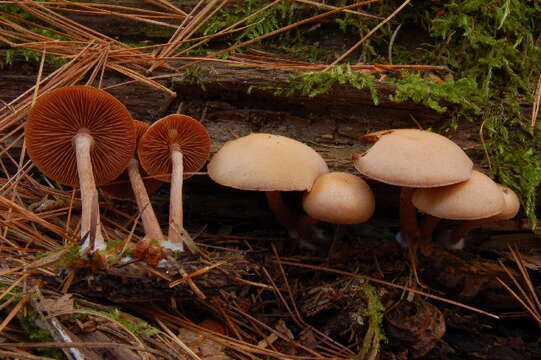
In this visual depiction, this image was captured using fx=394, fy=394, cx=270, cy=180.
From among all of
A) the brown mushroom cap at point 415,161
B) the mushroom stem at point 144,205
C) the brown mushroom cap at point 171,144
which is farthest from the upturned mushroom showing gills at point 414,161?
the mushroom stem at point 144,205

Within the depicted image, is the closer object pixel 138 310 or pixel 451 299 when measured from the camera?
pixel 138 310

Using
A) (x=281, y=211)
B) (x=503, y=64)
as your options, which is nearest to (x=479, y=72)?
(x=503, y=64)

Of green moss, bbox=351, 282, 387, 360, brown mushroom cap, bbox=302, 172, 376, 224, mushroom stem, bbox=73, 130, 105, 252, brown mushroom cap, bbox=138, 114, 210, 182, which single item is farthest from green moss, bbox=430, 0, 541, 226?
mushroom stem, bbox=73, 130, 105, 252

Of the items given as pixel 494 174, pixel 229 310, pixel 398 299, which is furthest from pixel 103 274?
pixel 494 174

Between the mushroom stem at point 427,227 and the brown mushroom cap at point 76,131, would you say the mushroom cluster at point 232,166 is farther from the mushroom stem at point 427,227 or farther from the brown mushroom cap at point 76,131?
the mushroom stem at point 427,227

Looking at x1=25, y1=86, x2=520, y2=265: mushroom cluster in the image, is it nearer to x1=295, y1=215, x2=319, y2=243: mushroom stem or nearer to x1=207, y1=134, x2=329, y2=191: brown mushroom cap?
x1=207, y1=134, x2=329, y2=191: brown mushroom cap

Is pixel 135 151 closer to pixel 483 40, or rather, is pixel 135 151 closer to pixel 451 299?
pixel 451 299
